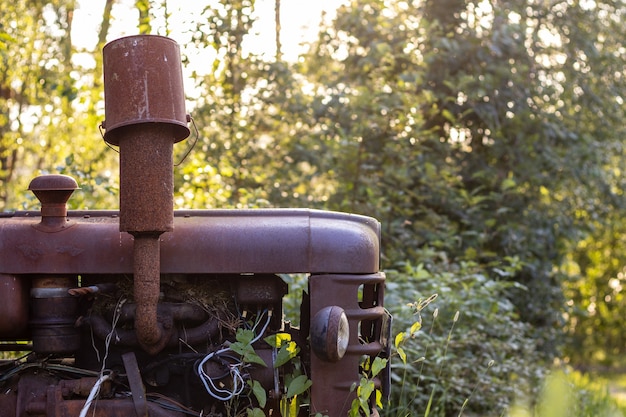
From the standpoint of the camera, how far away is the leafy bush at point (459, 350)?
17.1ft

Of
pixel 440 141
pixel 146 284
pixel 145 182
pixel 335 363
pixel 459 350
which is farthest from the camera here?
Result: pixel 440 141

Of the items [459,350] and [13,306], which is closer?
[13,306]

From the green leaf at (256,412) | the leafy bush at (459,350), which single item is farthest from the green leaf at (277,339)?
the leafy bush at (459,350)

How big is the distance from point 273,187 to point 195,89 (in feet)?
4.00

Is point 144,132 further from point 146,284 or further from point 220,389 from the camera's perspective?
point 220,389

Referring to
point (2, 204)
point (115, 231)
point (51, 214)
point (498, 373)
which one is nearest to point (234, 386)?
point (115, 231)

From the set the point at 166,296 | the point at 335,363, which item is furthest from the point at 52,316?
the point at 335,363

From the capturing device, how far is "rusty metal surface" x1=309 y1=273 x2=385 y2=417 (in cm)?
304

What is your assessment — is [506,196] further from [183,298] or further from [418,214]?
[183,298]

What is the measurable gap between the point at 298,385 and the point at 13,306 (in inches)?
46.0

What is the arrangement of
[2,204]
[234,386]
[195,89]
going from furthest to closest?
1. [2,204]
2. [195,89]
3. [234,386]

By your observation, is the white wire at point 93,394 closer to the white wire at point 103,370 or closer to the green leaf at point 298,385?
the white wire at point 103,370

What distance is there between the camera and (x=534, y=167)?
855 cm

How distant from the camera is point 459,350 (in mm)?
5793
